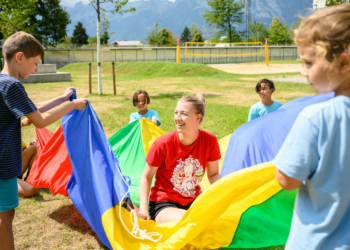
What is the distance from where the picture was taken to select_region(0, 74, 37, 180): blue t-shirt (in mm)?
2268

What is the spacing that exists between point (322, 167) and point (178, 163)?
172 centimetres

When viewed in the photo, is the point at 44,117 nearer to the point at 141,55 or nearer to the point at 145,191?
the point at 145,191

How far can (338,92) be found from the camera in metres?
1.26

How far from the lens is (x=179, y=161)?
112 inches

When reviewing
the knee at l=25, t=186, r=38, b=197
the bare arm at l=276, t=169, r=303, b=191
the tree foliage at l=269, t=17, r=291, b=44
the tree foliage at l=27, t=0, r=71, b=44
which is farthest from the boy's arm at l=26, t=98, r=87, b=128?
the tree foliage at l=269, t=17, r=291, b=44

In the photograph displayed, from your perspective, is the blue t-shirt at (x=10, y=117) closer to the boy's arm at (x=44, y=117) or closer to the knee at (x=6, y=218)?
the boy's arm at (x=44, y=117)

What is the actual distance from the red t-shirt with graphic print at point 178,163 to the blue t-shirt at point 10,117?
3.43ft

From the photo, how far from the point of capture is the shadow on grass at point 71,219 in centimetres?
348

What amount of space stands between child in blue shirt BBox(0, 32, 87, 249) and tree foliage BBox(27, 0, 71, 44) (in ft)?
171

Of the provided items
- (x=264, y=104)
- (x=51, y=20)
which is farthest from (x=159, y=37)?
(x=264, y=104)

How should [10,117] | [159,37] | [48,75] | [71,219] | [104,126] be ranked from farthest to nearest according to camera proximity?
1. [159,37]
2. [48,75]
3. [104,126]
4. [71,219]
5. [10,117]

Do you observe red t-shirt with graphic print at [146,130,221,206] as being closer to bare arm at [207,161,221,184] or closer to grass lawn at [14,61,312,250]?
bare arm at [207,161,221,184]

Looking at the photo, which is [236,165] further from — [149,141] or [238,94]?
[238,94]

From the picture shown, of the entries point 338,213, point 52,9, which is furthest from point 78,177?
point 52,9
